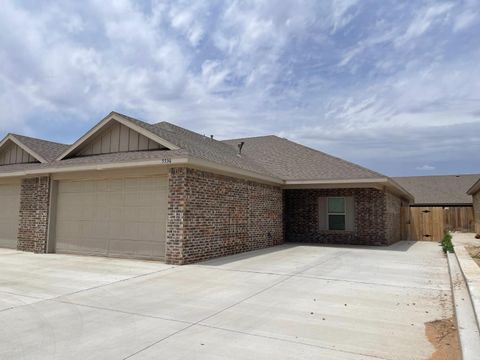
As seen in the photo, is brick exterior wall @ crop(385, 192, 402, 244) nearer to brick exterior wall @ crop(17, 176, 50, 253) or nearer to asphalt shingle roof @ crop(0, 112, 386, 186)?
asphalt shingle roof @ crop(0, 112, 386, 186)

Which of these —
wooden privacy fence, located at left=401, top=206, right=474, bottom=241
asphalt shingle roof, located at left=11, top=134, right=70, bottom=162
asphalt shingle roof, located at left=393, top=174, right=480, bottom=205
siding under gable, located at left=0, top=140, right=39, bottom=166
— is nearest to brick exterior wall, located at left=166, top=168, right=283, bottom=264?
asphalt shingle roof, located at left=11, top=134, right=70, bottom=162

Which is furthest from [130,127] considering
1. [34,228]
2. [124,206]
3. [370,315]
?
[370,315]

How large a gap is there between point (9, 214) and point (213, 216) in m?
9.01

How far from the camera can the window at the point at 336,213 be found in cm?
1770

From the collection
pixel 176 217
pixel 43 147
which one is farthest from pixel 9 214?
pixel 176 217

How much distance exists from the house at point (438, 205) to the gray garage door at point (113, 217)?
629 inches

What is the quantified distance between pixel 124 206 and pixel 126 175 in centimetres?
96

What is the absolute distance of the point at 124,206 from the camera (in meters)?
12.1

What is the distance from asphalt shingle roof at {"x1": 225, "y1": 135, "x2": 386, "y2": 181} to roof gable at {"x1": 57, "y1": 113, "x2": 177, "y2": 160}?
21.1 ft

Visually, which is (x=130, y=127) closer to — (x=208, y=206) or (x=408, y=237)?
(x=208, y=206)

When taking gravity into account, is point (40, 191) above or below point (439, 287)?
above

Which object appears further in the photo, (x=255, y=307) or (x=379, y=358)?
(x=255, y=307)

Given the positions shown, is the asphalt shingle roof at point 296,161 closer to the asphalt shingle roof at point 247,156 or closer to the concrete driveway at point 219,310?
the asphalt shingle roof at point 247,156

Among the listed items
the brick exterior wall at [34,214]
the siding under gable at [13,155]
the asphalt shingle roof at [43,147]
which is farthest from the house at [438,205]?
the siding under gable at [13,155]
